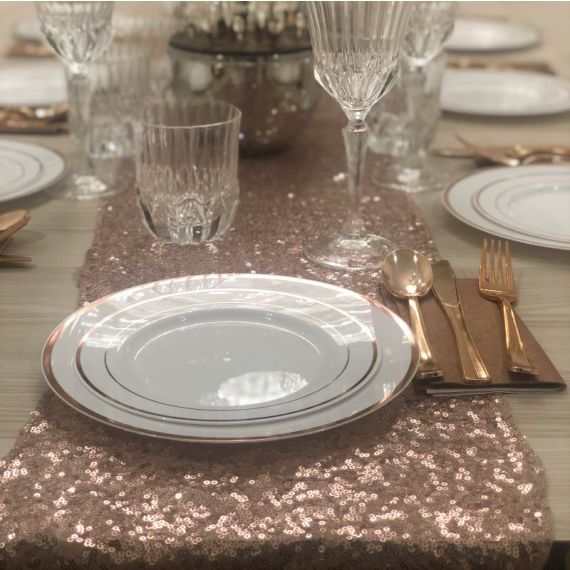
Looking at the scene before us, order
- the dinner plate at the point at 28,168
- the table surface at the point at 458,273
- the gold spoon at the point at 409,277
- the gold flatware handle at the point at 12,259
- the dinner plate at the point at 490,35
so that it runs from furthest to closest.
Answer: the dinner plate at the point at 490,35, the dinner plate at the point at 28,168, the gold flatware handle at the point at 12,259, the gold spoon at the point at 409,277, the table surface at the point at 458,273

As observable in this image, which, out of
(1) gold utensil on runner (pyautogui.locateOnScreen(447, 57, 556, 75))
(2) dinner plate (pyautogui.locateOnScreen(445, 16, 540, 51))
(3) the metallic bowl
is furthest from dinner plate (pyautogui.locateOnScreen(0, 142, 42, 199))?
(2) dinner plate (pyautogui.locateOnScreen(445, 16, 540, 51))

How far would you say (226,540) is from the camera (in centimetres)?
55

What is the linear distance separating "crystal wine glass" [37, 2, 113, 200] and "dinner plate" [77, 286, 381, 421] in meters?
0.39

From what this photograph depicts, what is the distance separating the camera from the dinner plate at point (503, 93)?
142 cm

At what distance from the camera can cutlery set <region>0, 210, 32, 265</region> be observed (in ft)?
3.01

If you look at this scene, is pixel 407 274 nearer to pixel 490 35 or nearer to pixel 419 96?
pixel 419 96

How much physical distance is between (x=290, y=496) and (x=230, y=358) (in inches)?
5.9

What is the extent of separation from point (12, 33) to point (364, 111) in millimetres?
1249

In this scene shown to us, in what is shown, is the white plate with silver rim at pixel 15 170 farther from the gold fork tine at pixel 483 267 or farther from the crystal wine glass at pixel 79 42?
the gold fork tine at pixel 483 267

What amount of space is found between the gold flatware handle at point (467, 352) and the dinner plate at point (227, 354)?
71 millimetres

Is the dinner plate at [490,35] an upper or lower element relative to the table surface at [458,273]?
lower

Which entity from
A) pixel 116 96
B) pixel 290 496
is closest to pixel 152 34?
pixel 116 96

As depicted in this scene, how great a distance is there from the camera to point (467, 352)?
2.37ft

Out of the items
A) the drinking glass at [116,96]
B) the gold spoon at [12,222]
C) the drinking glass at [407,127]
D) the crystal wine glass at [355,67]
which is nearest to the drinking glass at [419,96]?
the drinking glass at [407,127]
